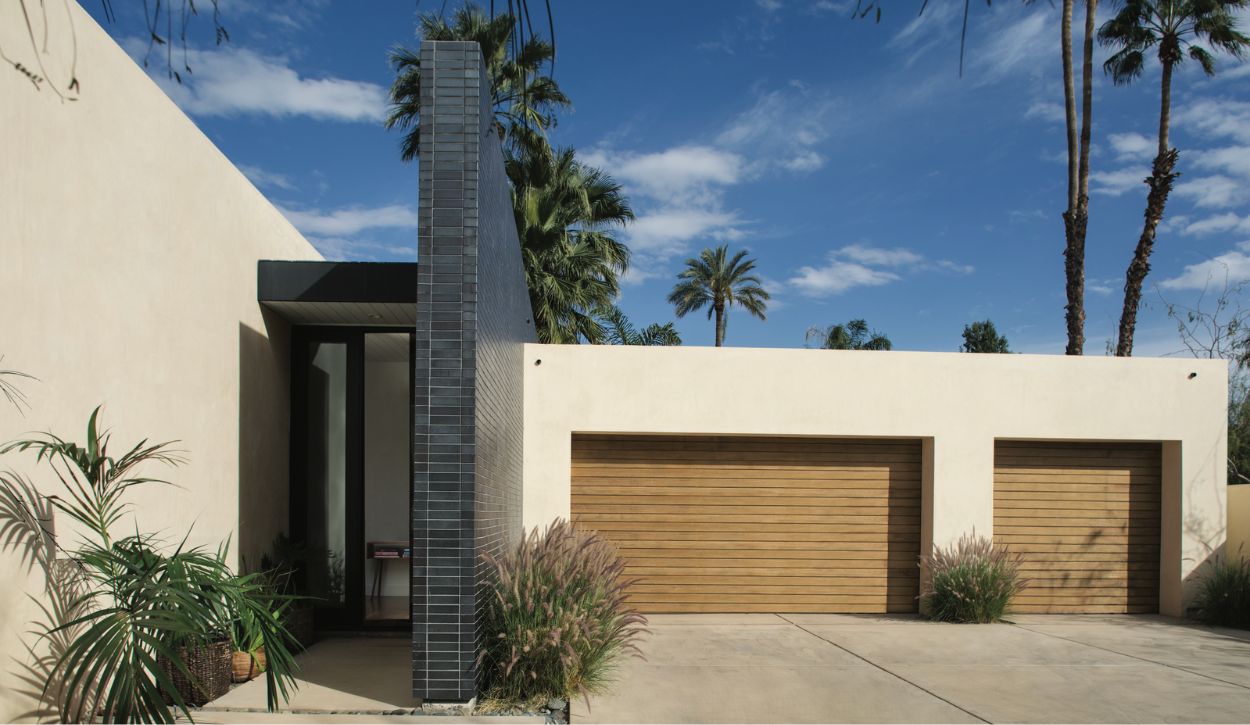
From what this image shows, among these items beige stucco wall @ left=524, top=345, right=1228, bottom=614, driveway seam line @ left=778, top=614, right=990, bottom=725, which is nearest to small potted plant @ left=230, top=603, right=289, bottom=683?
beige stucco wall @ left=524, top=345, right=1228, bottom=614

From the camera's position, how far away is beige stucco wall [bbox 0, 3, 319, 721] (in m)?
4.05

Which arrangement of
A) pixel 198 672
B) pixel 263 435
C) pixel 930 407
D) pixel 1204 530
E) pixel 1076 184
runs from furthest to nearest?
pixel 1076 184 → pixel 1204 530 → pixel 930 407 → pixel 263 435 → pixel 198 672

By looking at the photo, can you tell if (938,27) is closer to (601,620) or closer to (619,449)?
(601,620)

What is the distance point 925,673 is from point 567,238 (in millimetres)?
11426

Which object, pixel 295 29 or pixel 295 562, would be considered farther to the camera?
pixel 295 562

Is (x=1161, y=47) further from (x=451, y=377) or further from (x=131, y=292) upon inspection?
(x=131, y=292)

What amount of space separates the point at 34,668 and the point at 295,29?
12.5 feet

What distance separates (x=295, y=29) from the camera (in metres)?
2.04

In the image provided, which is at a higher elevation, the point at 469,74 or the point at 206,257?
the point at 469,74

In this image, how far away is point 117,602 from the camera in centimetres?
434

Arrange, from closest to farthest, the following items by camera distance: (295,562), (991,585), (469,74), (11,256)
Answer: (11,256) < (469,74) < (295,562) < (991,585)

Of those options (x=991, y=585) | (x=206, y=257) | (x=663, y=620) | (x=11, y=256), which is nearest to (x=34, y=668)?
(x=11, y=256)

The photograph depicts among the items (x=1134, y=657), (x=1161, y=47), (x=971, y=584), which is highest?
(x=1161, y=47)

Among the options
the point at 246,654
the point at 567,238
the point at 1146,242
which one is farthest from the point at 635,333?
the point at 246,654
